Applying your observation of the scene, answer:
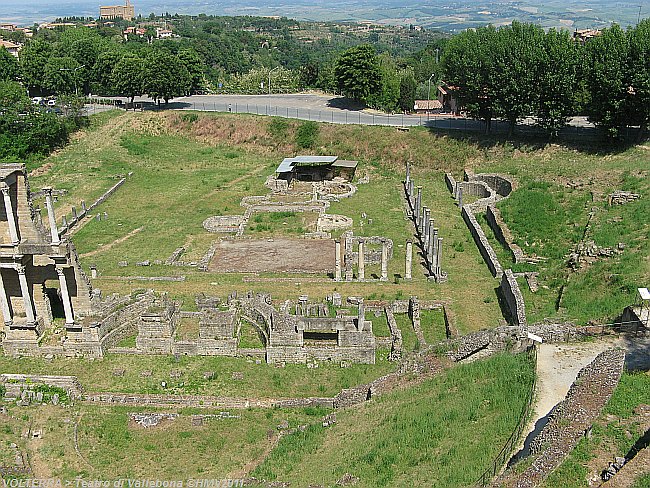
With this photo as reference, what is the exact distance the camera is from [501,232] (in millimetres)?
39656

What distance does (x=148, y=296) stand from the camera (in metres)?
31.1

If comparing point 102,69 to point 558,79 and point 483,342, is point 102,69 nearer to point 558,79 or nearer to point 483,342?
point 558,79

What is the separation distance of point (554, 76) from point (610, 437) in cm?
4056

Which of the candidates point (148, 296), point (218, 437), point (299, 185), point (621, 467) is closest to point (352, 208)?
point (299, 185)

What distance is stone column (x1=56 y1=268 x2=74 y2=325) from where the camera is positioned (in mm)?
28016

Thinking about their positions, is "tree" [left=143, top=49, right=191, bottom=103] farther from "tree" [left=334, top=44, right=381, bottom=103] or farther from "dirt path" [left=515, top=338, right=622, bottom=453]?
"dirt path" [left=515, top=338, right=622, bottom=453]

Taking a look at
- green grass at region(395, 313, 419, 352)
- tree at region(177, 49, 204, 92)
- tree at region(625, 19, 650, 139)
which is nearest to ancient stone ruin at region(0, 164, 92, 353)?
green grass at region(395, 313, 419, 352)

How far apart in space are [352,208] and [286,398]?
25674mm

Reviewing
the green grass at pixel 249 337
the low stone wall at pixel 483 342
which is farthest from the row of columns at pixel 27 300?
the low stone wall at pixel 483 342

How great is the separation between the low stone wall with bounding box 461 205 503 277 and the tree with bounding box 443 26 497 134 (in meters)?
13.5

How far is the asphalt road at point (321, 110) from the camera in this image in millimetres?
61875

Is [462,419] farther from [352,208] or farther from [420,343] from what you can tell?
[352,208]

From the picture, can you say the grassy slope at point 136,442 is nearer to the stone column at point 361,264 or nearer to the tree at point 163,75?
the stone column at point 361,264

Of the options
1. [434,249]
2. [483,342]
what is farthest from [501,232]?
[483,342]
